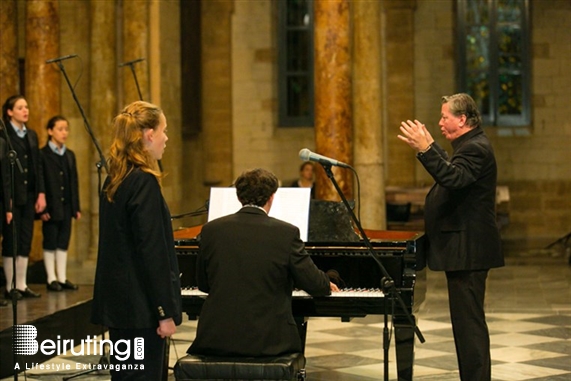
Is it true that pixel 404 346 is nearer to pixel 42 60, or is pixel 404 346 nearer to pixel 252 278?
pixel 252 278

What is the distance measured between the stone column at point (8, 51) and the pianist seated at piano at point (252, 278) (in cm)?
664

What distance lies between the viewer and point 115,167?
4.20 m

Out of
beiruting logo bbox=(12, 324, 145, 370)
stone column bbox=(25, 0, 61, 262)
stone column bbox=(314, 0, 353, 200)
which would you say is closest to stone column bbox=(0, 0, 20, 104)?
stone column bbox=(25, 0, 61, 262)

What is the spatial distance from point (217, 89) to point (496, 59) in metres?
3.97

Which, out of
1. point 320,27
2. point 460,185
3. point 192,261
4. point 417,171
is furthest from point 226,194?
point 417,171

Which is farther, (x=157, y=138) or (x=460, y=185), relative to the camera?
(x=460, y=185)

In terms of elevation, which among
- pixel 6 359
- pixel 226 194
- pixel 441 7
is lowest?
pixel 6 359

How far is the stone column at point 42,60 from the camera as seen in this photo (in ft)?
36.7

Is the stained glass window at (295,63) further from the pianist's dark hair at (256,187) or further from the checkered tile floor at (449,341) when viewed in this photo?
the pianist's dark hair at (256,187)

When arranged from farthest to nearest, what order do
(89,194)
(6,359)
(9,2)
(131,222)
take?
(89,194), (9,2), (6,359), (131,222)

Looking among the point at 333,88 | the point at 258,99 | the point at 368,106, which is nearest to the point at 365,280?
the point at 333,88

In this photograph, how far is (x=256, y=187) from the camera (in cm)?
487

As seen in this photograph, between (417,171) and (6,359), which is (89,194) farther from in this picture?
(6,359)

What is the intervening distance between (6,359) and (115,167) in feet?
9.93
